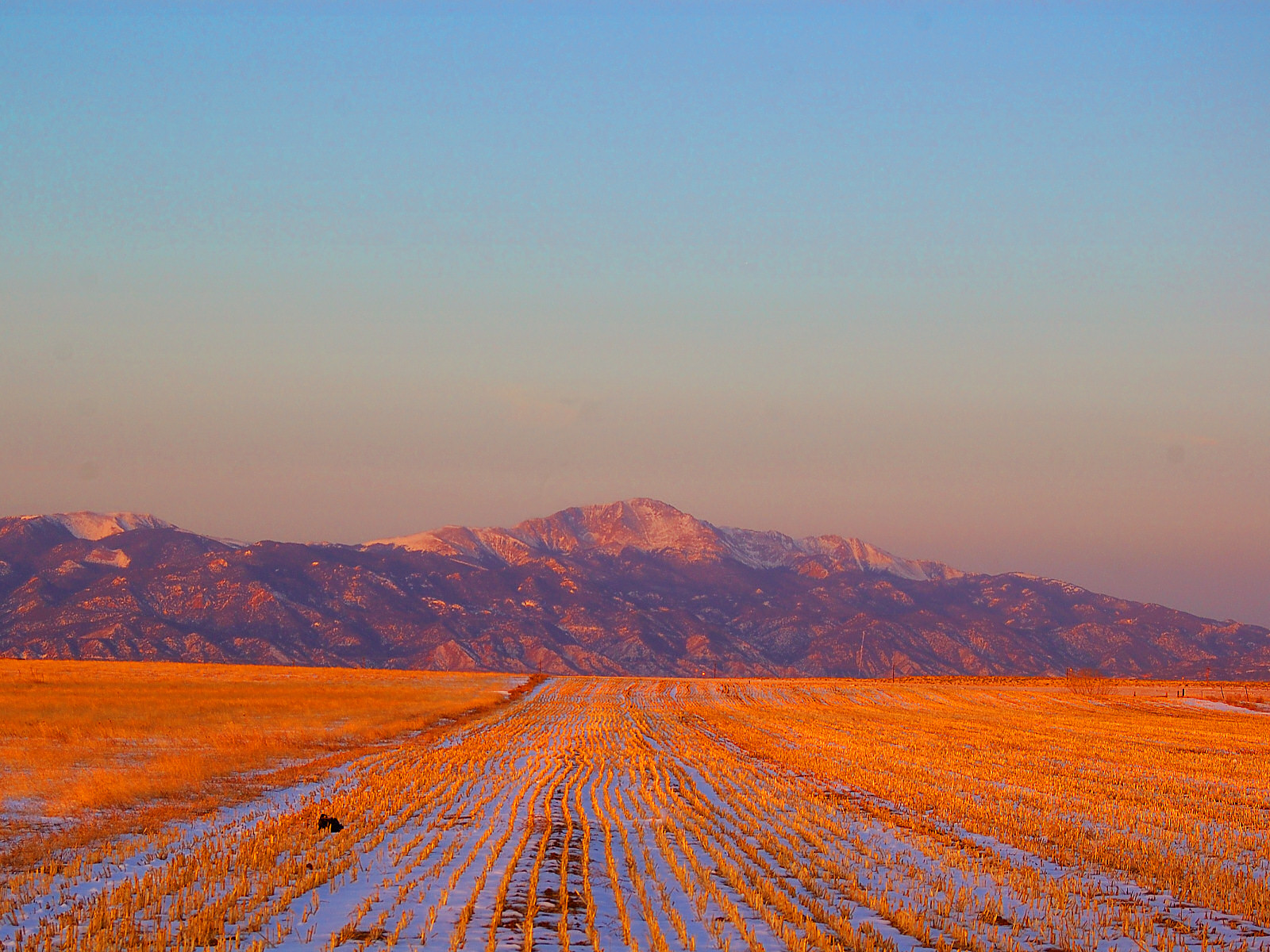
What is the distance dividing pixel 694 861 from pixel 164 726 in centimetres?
2612

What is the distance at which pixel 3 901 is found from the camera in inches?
447

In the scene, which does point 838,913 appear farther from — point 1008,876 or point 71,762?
point 71,762

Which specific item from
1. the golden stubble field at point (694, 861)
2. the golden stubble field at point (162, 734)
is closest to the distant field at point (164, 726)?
the golden stubble field at point (162, 734)

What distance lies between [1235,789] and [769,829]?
1385 centimetres

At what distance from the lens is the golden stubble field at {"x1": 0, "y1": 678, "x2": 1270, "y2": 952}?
10836 mm

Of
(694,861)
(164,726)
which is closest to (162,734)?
(164,726)

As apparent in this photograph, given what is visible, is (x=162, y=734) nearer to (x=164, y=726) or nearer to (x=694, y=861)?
(x=164, y=726)

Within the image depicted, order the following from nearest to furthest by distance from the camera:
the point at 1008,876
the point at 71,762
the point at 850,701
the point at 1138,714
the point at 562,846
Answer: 1. the point at 1008,876
2. the point at 562,846
3. the point at 71,762
4. the point at 1138,714
5. the point at 850,701

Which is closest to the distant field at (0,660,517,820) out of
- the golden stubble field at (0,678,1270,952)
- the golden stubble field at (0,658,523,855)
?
the golden stubble field at (0,658,523,855)

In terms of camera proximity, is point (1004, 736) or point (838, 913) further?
point (1004, 736)

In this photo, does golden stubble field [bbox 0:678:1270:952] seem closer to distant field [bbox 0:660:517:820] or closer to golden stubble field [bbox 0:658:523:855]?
golden stubble field [bbox 0:658:523:855]

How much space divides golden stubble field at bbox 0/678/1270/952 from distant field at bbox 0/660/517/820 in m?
2.65

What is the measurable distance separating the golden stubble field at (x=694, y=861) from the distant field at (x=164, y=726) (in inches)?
104

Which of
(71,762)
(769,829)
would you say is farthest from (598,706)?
(769,829)
